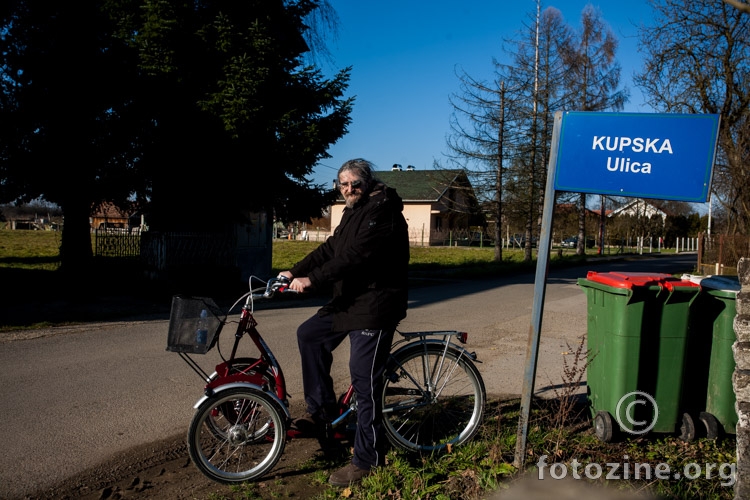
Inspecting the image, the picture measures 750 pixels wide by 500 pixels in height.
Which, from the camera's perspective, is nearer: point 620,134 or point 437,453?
point 620,134

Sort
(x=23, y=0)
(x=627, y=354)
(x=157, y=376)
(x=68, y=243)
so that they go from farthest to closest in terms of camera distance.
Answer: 1. (x=68, y=243)
2. (x=23, y=0)
3. (x=157, y=376)
4. (x=627, y=354)

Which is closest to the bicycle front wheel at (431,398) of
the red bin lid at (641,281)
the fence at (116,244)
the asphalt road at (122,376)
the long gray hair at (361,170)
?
the asphalt road at (122,376)

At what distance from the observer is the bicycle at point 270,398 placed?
3721 mm

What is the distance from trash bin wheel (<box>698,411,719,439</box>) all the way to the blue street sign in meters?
1.75

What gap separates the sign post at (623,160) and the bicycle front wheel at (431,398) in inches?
19.3

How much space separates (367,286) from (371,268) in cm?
13

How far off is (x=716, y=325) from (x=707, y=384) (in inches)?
17.3

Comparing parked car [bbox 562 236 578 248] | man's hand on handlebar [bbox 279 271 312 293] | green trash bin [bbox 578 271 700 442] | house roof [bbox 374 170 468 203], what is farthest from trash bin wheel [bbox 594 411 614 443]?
parked car [bbox 562 236 578 248]

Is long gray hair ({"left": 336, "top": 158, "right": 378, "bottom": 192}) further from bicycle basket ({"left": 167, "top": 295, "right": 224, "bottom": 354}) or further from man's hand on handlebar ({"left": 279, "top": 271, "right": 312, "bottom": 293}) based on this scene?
bicycle basket ({"left": 167, "top": 295, "right": 224, "bottom": 354})

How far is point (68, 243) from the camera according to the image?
48.3 feet

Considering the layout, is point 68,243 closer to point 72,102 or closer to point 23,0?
point 72,102

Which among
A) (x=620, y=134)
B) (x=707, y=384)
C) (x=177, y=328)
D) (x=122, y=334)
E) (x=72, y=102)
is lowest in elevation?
(x=122, y=334)

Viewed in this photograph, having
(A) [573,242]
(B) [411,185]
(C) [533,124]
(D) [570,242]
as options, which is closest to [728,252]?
(C) [533,124]

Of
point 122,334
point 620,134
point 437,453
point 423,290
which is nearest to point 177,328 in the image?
point 437,453
